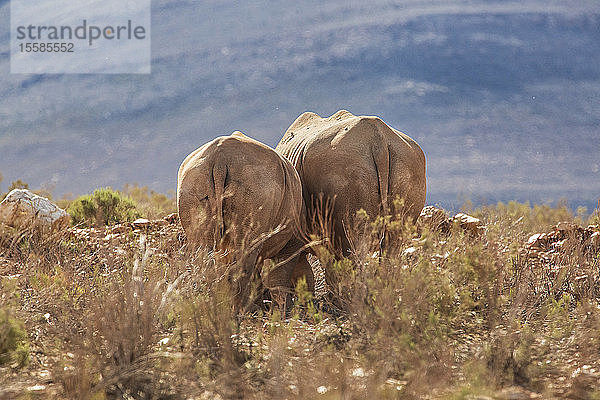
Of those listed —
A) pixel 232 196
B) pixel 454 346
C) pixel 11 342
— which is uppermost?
pixel 232 196

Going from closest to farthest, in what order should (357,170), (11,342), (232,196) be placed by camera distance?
(11,342), (232,196), (357,170)

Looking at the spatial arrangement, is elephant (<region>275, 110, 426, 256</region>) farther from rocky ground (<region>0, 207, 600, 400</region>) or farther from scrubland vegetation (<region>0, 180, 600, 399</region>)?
rocky ground (<region>0, 207, 600, 400</region>)

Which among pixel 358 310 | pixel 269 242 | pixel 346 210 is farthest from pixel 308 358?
pixel 346 210

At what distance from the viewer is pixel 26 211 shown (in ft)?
29.8

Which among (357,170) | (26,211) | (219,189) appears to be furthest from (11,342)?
(26,211)

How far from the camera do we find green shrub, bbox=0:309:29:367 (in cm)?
373

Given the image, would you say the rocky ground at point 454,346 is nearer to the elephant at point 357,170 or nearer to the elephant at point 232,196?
the elephant at point 232,196

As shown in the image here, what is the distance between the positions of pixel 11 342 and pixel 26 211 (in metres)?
5.82

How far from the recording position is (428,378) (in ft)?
11.1

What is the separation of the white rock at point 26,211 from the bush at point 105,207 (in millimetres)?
3020

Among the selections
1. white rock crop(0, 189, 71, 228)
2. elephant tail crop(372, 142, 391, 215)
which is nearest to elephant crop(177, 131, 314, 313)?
elephant tail crop(372, 142, 391, 215)

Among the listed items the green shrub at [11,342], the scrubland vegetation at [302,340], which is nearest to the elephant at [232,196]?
the scrubland vegetation at [302,340]

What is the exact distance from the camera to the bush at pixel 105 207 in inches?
508

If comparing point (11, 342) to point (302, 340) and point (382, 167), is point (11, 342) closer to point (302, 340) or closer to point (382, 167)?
point (302, 340)
